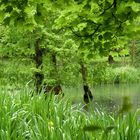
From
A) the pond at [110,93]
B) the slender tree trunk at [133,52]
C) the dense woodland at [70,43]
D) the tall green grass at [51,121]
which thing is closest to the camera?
the dense woodland at [70,43]

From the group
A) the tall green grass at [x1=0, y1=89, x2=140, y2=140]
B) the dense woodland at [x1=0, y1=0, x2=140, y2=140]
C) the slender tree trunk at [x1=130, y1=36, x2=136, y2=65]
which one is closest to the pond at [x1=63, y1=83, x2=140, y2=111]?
the dense woodland at [x1=0, y1=0, x2=140, y2=140]

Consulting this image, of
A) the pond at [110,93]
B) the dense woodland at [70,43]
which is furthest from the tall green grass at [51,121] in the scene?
the pond at [110,93]

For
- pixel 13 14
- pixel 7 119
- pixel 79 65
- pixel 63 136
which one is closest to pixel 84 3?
pixel 13 14

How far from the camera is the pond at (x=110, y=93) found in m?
13.4

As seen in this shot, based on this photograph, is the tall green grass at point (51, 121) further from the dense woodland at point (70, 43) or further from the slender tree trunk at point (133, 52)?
the slender tree trunk at point (133, 52)

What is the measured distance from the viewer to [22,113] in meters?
4.89

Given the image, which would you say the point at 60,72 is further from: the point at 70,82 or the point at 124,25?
the point at 124,25

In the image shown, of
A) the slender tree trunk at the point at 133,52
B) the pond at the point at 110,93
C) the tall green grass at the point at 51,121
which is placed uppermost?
the slender tree trunk at the point at 133,52

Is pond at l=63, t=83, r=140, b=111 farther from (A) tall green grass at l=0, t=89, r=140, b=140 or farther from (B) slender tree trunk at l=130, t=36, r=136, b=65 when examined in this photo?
(A) tall green grass at l=0, t=89, r=140, b=140

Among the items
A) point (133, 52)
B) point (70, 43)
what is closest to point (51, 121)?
point (70, 43)

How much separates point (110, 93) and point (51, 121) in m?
11.4

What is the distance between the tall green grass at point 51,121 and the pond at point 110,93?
762 cm

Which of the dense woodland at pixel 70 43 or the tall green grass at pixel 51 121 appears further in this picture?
the tall green grass at pixel 51 121

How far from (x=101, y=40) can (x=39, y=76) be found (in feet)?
27.9
